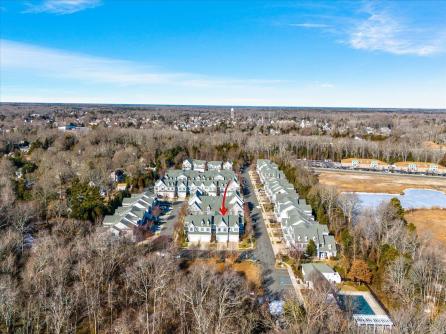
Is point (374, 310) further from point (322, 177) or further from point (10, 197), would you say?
point (322, 177)

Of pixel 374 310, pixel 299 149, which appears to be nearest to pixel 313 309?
pixel 374 310

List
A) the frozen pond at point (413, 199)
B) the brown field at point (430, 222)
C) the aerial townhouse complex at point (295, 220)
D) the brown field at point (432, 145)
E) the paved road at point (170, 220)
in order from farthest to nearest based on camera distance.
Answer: the brown field at point (432, 145) → the frozen pond at point (413, 199) → the paved road at point (170, 220) → the brown field at point (430, 222) → the aerial townhouse complex at point (295, 220)

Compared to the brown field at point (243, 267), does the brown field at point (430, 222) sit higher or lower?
higher

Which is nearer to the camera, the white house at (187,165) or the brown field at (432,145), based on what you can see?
the white house at (187,165)

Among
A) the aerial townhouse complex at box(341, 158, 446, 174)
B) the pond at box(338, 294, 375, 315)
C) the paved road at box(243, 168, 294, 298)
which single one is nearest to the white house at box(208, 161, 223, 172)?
the paved road at box(243, 168, 294, 298)

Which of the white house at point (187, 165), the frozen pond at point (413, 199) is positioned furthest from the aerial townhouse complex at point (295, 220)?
the white house at point (187, 165)

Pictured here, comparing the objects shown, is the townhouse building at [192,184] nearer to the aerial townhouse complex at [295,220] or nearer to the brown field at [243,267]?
the aerial townhouse complex at [295,220]

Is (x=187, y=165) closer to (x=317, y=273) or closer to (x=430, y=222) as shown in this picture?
(x=430, y=222)

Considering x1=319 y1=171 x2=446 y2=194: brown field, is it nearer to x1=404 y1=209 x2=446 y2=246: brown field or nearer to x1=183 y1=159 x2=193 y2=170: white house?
x1=404 y1=209 x2=446 y2=246: brown field
